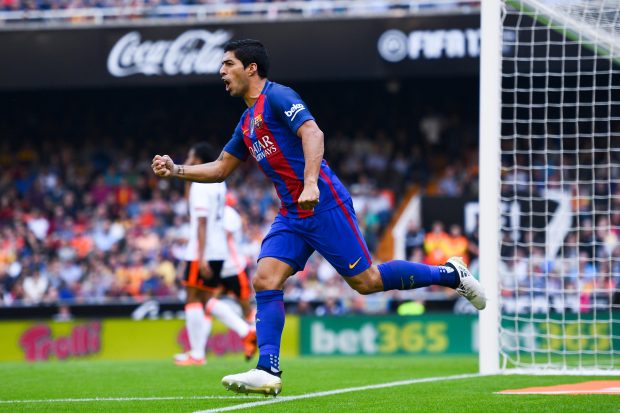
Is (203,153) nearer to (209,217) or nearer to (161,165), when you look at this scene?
(209,217)

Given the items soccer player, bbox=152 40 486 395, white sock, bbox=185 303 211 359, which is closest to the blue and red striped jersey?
soccer player, bbox=152 40 486 395

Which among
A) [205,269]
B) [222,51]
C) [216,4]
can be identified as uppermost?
[216,4]

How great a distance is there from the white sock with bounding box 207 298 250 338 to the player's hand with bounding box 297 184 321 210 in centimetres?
483

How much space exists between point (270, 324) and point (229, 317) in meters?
4.54

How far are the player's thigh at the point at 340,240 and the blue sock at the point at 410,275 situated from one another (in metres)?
0.19

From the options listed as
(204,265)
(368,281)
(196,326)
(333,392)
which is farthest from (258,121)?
(196,326)

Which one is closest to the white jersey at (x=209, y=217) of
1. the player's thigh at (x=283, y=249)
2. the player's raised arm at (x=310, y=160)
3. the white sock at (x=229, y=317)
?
the white sock at (x=229, y=317)

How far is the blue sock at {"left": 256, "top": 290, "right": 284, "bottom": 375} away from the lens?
648 cm

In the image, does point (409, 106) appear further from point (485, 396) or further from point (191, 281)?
point (485, 396)

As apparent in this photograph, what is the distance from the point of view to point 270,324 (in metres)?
6.57

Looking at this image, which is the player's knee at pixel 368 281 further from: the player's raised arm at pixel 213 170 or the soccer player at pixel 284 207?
the player's raised arm at pixel 213 170

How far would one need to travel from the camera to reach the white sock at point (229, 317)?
10922 millimetres

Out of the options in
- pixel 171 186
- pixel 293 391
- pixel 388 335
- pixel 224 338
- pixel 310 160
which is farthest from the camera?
pixel 171 186

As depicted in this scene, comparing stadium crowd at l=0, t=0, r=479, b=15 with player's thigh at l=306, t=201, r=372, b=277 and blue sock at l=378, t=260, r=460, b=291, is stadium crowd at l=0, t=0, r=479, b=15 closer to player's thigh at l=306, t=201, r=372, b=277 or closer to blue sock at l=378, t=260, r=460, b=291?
blue sock at l=378, t=260, r=460, b=291
